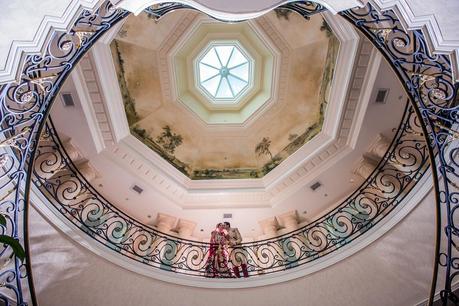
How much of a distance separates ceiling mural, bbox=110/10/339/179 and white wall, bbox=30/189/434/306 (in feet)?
15.2

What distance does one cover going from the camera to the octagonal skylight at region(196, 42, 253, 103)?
34.6 feet

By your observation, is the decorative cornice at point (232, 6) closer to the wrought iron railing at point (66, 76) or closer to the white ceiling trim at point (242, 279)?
the wrought iron railing at point (66, 76)

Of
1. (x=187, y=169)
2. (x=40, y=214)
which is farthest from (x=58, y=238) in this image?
(x=187, y=169)

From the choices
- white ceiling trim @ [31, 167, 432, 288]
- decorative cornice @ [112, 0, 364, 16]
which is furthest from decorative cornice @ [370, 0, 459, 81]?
white ceiling trim @ [31, 167, 432, 288]

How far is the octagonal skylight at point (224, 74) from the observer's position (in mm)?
10555

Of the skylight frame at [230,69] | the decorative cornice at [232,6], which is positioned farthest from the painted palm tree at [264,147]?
the decorative cornice at [232,6]

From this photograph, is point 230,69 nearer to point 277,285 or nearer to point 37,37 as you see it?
point 277,285

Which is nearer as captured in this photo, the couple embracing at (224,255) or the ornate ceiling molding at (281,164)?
the couple embracing at (224,255)

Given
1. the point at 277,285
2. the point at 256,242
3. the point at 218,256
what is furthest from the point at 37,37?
the point at 256,242

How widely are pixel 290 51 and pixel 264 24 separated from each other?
111 cm

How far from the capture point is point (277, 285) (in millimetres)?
5996

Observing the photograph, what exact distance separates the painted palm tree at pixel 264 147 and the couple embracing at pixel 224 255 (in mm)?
3321

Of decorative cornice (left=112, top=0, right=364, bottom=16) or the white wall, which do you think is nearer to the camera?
decorative cornice (left=112, top=0, right=364, bottom=16)

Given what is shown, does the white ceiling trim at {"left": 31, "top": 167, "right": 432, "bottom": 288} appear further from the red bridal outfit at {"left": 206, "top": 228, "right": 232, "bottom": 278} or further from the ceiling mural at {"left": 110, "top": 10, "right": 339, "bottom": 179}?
the ceiling mural at {"left": 110, "top": 10, "right": 339, "bottom": 179}
